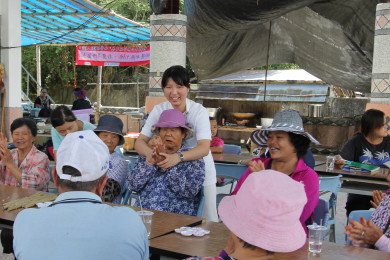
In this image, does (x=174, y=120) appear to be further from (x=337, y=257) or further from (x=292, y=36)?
(x=292, y=36)

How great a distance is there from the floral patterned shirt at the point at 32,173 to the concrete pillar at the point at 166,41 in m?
4.15

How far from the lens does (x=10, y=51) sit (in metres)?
8.48

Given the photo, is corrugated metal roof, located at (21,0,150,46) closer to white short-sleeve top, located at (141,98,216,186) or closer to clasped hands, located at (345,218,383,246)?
white short-sleeve top, located at (141,98,216,186)

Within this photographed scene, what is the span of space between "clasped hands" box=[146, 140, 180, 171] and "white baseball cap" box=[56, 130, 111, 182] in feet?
4.45

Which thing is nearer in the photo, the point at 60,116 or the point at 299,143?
the point at 299,143

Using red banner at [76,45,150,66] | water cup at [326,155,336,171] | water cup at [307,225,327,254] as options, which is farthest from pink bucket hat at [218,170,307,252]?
red banner at [76,45,150,66]

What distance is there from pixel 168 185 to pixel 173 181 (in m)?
0.06

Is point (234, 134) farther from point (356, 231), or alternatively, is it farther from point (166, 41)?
point (356, 231)

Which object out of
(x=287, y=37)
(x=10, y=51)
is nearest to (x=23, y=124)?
(x=10, y=51)

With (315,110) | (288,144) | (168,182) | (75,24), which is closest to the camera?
(288,144)

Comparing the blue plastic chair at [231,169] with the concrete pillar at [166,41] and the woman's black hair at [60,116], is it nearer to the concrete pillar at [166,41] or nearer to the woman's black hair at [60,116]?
the woman's black hair at [60,116]

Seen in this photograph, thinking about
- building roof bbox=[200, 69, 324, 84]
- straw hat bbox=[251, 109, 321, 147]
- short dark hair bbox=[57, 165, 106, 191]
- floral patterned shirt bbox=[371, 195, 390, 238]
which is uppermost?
building roof bbox=[200, 69, 324, 84]

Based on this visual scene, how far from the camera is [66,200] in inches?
69.5

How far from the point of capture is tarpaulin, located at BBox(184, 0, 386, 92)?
27.1ft
